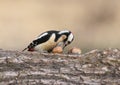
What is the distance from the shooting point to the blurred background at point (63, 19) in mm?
14391

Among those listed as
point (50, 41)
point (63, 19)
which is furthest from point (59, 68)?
point (63, 19)

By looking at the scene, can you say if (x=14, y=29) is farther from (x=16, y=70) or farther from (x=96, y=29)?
(x=16, y=70)

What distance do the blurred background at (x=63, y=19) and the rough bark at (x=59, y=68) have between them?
250 inches

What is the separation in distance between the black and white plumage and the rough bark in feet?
1.56

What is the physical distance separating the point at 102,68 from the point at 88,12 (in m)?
8.73

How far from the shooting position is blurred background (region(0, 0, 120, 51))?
14391 mm

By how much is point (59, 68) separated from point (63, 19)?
833 centimetres

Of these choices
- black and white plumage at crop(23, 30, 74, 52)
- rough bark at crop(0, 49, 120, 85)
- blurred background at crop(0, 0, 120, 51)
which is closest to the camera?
rough bark at crop(0, 49, 120, 85)

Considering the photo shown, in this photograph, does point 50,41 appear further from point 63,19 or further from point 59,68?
point 63,19

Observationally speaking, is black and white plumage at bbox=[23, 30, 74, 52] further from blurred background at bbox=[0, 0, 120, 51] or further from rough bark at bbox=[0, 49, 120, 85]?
blurred background at bbox=[0, 0, 120, 51]

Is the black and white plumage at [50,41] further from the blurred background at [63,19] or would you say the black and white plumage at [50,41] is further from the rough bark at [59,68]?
the blurred background at [63,19]

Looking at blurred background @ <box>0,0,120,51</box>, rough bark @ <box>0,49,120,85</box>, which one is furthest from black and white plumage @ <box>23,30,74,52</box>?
blurred background @ <box>0,0,120,51</box>

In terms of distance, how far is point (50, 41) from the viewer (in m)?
7.85

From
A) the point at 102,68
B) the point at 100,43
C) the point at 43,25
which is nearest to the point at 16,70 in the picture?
the point at 102,68
